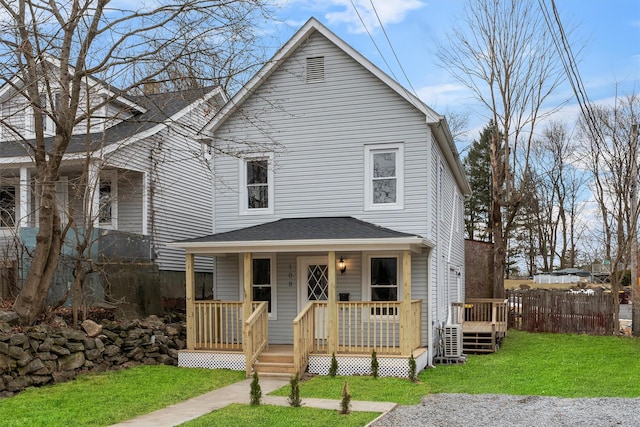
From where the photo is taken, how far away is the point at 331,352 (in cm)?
1241

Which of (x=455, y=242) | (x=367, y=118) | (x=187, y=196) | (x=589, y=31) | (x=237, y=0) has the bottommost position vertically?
(x=455, y=242)

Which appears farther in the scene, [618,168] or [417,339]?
[618,168]

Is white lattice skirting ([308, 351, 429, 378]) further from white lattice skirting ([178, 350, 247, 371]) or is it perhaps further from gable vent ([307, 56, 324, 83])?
gable vent ([307, 56, 324, 83])

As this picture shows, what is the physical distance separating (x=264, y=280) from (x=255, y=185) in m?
2.27

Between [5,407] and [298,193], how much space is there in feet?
25.2

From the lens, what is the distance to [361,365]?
39.8ft

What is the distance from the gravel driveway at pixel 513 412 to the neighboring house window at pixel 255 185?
6.73 m

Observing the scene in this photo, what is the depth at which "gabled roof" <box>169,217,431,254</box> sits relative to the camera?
39.8 ft

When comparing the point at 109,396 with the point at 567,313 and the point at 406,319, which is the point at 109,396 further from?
the point at 567,313

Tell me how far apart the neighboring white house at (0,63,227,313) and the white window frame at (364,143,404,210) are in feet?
12.1

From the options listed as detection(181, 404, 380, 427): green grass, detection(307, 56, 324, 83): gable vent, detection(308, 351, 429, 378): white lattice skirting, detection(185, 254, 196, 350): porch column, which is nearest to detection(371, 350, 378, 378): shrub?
detection(308, 351, 429, 378): white lattice skirting

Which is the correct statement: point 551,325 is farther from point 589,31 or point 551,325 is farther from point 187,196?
point 187,196

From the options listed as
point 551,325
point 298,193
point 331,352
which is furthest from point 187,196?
point 551,325

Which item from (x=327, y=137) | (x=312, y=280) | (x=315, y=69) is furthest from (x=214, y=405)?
(x=315, y=69)
